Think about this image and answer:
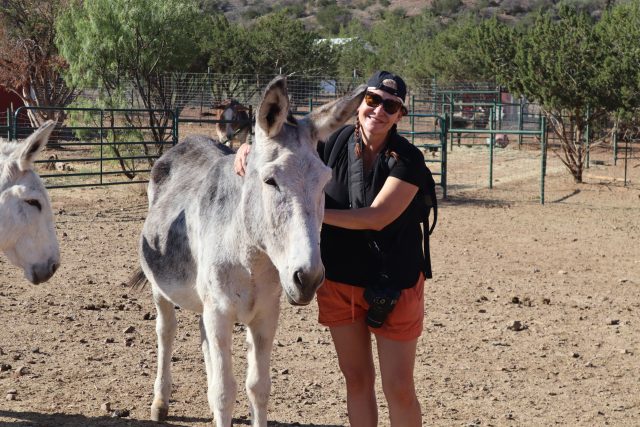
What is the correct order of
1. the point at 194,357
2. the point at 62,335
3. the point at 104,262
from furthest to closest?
1. the point at 104,262
2. the point at 62,335
3. the point at 194,357

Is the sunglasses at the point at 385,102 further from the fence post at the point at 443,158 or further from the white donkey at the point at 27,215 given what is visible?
the fence post at the point at 443,158

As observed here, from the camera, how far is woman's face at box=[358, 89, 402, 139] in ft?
11.2

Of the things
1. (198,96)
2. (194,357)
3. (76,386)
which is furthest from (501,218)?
(198,96)

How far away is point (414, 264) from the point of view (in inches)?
142

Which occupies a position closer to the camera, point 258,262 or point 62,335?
point 258,262

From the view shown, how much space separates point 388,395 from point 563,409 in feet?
6.11

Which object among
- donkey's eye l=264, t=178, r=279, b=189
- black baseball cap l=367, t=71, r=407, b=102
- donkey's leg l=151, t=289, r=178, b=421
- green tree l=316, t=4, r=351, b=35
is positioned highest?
green tree l=316, t=4, r=351, b=35

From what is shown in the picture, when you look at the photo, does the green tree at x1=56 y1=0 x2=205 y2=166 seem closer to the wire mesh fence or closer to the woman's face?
the wire mesh fence

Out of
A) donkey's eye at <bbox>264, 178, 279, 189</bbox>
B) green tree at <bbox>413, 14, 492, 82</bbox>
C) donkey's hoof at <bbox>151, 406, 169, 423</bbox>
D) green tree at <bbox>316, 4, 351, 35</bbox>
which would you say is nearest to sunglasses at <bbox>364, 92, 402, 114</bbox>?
donkey's eye at <bbox>264, 178, 279, 189</bbox>

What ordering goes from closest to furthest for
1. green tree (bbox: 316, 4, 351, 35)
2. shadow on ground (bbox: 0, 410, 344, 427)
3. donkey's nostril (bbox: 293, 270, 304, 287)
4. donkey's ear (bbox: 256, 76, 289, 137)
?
donkey's nostril (bbox: 293, 270, 304, 287)
donkey's ear (bbox: 256, 76, 289, 137)
shadow on ground (bbox: 0, 410, 344, 427)
green tree (bbox: 316, 4, 351, 35)

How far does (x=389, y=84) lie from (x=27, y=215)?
2.13 metres

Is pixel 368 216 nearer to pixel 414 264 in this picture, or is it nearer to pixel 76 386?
pixel 414 264

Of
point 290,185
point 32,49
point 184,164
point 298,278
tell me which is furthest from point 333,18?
point 298,278

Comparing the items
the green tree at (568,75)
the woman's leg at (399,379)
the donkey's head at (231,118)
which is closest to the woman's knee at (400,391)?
the woman's leg at (399,379)
